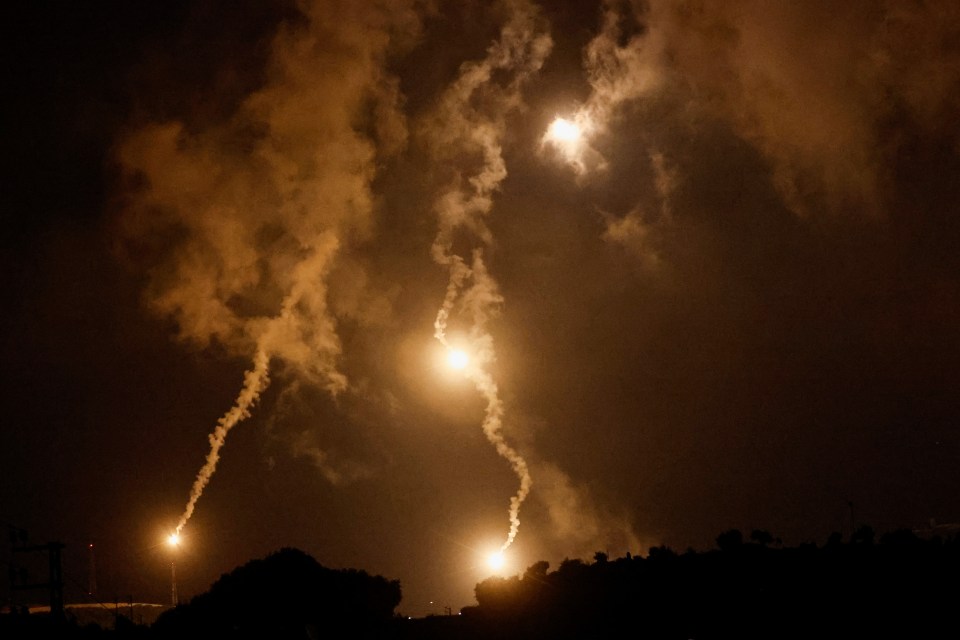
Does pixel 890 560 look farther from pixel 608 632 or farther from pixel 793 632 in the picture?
pixel 608 632

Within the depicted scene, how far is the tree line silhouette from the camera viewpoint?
48531mm

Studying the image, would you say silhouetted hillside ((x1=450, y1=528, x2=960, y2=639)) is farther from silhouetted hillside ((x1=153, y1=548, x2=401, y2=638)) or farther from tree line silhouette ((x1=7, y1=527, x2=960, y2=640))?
silhouetted hillside ((x1=153, y1=548, x2=401, y2=638))

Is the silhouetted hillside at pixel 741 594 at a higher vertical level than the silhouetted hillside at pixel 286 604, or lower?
lower

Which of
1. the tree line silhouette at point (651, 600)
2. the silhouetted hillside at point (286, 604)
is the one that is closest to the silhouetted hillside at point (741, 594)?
the tree line silhouette at point (651, 600)

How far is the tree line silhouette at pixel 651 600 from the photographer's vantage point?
4853 centimetres

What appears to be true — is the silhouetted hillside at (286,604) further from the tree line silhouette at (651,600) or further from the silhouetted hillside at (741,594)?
the silhouetted hillside at (741,594)

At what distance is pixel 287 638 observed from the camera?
62438 mm

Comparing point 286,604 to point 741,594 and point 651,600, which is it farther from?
point 741,594

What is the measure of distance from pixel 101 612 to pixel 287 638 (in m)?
42.2

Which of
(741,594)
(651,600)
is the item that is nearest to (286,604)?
(651,600)

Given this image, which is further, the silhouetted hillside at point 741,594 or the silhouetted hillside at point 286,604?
the silhouetted hillside at point 286,604

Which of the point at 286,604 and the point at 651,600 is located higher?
the point at 286,604

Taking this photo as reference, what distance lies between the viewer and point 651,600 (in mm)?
54844

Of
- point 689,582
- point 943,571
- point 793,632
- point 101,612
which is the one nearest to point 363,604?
point 689,582
